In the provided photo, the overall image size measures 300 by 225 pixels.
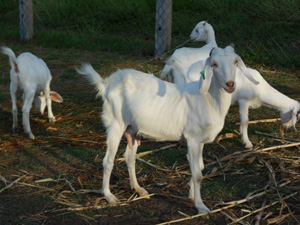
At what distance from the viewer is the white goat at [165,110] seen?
12.9ft

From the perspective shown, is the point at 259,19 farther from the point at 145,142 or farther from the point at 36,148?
the point at 36,148

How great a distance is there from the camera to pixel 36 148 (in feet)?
17.7

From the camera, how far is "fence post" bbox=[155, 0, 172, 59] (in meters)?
8.55

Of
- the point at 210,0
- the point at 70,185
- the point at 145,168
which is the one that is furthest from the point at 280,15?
the point at 70,185

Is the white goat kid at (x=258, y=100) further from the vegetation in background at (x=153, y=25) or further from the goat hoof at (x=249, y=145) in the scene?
the vegetation in background at (x=153, y=25)

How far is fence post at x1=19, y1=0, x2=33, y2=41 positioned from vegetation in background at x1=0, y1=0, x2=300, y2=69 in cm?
25

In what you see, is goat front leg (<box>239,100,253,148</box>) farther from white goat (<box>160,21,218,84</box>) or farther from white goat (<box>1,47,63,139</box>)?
white goat (<box>1,47,63,139</box>)

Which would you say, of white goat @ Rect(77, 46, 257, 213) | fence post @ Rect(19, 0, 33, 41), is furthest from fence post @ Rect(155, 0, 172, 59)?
white goat @ Rect(77, 46, 257, 213)

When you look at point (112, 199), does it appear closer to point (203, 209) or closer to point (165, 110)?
point (203, 209)

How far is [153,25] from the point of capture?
10391 millimetres

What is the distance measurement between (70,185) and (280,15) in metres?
6.73

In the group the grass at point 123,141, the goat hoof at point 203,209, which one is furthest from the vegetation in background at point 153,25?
the goat hoof at point 203,209

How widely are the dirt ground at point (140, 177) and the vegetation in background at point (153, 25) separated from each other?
113 inches

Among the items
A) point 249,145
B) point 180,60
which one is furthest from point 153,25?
point 249,145
